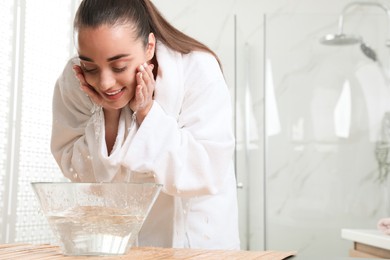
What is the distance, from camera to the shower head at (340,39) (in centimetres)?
→ 270

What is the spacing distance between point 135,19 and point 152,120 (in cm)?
23

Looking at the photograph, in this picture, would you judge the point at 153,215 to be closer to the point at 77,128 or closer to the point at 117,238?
the point at 77,128

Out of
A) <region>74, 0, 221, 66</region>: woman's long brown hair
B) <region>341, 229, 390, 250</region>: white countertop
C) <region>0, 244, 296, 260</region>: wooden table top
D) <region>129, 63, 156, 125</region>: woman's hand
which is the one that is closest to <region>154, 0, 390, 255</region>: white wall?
<region>341, 229, 390, 250</region>: white countertop

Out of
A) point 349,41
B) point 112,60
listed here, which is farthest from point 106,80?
point 349,41

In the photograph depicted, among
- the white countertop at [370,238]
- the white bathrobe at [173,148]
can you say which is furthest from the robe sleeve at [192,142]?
the white countertop at [370,238]

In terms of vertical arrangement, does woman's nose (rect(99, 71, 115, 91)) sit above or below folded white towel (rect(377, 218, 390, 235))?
above

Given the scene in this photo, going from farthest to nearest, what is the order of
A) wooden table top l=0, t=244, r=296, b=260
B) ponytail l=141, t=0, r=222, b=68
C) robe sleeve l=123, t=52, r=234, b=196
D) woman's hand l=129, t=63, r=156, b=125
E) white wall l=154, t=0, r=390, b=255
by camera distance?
white wall l=154, t=0, r=390, b=255 → ponytail l=141, t=0, r=222, b=68 → woman's hand l=129, t=63, r=156, b=125 → robe sleeve l=123, t=52, r=234, b=196 → wooden table top l=0, t=244, r=296, b=260

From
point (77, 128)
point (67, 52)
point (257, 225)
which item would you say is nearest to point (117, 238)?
point (77, 128)

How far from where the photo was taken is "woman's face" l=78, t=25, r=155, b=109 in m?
1.01

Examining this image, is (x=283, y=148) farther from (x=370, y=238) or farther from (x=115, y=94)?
(x=115, y=94)

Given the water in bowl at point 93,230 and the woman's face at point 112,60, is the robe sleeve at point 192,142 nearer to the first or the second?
the woman's face at point 112,60

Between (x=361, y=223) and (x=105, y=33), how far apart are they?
1960mm

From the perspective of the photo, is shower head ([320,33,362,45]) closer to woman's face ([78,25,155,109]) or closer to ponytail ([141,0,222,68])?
ponytail ([141,0,222,68])

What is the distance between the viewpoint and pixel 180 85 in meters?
1.15
